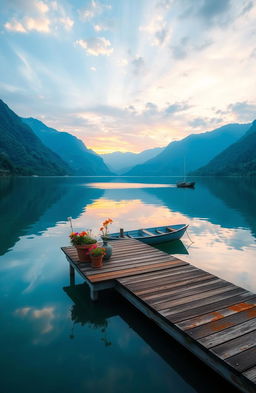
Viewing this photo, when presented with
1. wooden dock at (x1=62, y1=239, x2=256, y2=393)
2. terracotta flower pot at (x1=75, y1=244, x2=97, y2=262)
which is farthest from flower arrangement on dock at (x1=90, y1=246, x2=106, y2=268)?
terracotta flower pot at (x1=75, y1=244, x2=97, y2=262)

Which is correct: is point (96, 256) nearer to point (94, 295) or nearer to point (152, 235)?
point (94, 295)

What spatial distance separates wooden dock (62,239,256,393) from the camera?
4398 mm

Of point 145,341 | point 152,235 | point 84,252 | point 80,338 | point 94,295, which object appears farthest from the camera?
point 152,235

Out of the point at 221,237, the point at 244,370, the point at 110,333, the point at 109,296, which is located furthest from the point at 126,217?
the point at 244,370

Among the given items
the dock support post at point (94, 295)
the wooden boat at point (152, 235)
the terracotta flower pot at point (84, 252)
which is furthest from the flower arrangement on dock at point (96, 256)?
the wooden boat at point (152, 235)

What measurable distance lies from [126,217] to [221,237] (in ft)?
44.6

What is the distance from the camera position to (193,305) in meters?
6.26

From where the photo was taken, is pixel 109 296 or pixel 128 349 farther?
pixel 109 296

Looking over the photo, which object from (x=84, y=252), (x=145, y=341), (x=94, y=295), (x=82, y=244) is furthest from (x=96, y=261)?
(x=145, y=341)

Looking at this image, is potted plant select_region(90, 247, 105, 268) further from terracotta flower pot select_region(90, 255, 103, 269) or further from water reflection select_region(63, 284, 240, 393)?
water reflection select_region(63, 284, 240, 393)

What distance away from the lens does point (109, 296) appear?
894cm

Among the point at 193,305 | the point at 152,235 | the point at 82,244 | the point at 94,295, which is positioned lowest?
the point at 94,295

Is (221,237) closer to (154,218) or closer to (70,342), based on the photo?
(154,218)

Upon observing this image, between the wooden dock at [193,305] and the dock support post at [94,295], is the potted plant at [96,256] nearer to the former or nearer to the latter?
the wooden dock at [193,305]
